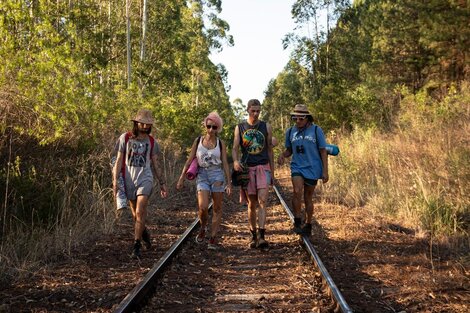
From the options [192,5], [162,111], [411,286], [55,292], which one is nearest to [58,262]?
[55,292]

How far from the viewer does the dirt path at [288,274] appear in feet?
16.6

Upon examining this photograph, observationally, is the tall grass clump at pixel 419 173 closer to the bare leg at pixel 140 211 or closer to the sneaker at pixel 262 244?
the sneaker at pixel 262 244

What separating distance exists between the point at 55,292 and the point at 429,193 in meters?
6.35

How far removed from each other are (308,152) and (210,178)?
5.21 ft

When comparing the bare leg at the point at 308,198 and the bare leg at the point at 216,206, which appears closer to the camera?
the bare leg at the point at 216,206

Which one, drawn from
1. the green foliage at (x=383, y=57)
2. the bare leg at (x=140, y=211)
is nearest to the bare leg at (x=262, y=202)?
the bare leg at (x=140, y=211)

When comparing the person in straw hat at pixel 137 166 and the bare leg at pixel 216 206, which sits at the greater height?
the person in straw hat at pixel 137 166

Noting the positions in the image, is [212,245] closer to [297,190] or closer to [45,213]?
[297,190]

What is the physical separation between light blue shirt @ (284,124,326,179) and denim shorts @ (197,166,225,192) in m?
1.23

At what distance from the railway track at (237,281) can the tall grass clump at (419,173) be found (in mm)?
2271

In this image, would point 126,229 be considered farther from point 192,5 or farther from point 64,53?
point 192,5

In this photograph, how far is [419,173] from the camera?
985 cm

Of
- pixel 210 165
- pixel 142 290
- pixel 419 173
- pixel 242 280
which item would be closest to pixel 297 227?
pixel 210 165

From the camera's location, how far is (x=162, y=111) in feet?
71.5
